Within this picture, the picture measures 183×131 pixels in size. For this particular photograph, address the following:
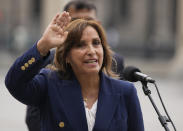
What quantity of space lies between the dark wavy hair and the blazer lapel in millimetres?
97

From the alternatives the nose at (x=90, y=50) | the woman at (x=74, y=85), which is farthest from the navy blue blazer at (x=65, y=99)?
the nose at (x=90, y=50)

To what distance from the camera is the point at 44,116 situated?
141 inches

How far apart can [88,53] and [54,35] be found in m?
0.34

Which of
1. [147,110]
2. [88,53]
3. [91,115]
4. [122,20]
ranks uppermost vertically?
[88,53]

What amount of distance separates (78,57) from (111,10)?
106 feet

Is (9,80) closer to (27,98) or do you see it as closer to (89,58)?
(27,98)

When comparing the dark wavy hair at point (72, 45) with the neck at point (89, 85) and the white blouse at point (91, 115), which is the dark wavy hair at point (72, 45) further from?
the white blouse at point (91, 115)

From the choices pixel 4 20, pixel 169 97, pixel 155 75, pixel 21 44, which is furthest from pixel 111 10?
pixel 169 97

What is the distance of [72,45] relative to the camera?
366 centimetres

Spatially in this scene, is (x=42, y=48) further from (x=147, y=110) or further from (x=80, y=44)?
(x=147, y=110)

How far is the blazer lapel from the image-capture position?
352cm

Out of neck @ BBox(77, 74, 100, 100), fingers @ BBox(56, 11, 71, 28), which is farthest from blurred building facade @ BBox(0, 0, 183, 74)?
fingers @ BBox(56, 11, 71, 28)

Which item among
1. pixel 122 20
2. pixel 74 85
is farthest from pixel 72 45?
pixel 122 20

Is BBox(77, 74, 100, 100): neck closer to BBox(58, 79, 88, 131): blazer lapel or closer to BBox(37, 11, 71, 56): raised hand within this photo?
BBox(58, 79, 88, 131): blazer lapel
